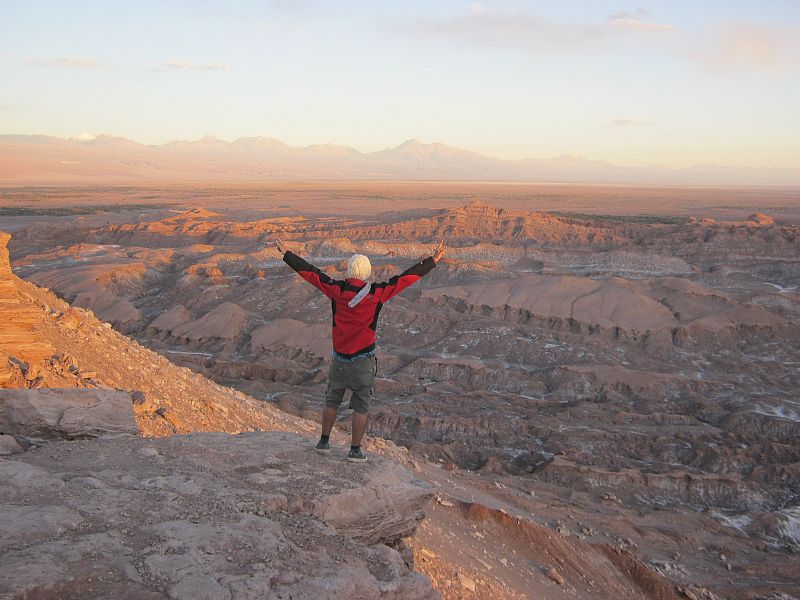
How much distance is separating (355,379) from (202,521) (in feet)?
5.36

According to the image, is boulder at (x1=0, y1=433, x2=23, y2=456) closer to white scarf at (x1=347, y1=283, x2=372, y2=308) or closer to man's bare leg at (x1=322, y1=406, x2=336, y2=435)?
man's bare leg at (x1=322, y1=406, x2=336, y2=435)

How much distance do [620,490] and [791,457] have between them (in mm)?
4880

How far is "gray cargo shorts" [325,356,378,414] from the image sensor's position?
5.16 meters

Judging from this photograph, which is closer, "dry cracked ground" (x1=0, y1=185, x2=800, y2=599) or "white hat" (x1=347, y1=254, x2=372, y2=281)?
"white hat" (x1=347, y1=254, x2=372, y2=281)

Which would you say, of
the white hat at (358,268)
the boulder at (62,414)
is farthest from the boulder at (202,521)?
the white hat at (358,268)

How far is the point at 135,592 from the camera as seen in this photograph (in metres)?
3.18

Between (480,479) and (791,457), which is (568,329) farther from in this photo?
(480,479)

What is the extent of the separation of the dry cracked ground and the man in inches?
62.0

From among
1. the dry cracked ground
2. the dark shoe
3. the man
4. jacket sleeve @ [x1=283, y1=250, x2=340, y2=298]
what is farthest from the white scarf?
the dry cracked ground

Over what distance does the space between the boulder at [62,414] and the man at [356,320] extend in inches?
70.8

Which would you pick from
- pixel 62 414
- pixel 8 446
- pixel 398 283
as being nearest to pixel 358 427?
pixel 398 283

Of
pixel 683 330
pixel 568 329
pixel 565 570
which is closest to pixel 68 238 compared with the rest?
pixel 568 329

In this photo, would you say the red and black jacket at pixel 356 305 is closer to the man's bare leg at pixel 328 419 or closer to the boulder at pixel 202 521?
the man's bare leg at pixel 328 419

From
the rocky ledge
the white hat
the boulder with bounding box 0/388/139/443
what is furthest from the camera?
the boulder with bounding box 0/388/139/443
